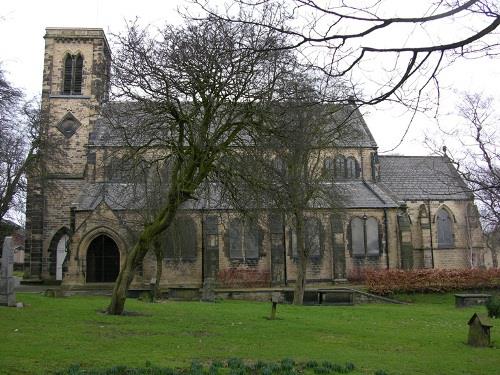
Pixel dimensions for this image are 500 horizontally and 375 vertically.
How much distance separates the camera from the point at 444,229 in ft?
135

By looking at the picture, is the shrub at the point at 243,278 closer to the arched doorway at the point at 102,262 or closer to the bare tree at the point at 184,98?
the arched doorway at the point at 102,262

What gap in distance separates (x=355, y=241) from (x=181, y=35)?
25.4m

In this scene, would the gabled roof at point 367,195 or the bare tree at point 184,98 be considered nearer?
the bare tree at point 184,98

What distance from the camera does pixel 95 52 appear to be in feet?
132

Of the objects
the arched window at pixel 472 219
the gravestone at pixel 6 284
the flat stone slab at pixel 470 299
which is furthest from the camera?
the arched window at pixel 472 219

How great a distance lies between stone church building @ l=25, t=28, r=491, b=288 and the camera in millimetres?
32031

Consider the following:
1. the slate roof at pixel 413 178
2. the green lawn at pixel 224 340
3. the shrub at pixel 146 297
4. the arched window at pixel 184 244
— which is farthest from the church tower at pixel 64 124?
the slate roof at pixel 413 178

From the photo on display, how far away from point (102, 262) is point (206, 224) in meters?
6.93

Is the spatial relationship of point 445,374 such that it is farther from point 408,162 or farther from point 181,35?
point 408,162

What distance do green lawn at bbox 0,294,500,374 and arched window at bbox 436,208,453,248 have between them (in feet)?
77.0

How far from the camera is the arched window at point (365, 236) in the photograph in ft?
118

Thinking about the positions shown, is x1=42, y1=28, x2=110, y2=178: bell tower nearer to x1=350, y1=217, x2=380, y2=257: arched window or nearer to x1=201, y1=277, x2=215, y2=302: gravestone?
x1=201, y1=277, x2=215, y2=302: gravestone

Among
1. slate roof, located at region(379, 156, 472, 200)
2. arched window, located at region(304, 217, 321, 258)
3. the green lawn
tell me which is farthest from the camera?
slate roof, located at region(379, 156, 472, 200)

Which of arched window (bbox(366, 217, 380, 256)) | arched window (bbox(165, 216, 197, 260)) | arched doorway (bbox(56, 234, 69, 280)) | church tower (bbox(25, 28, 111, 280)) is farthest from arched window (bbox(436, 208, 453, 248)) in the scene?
arched doorway (bbox(56, 234, 69, 280))
